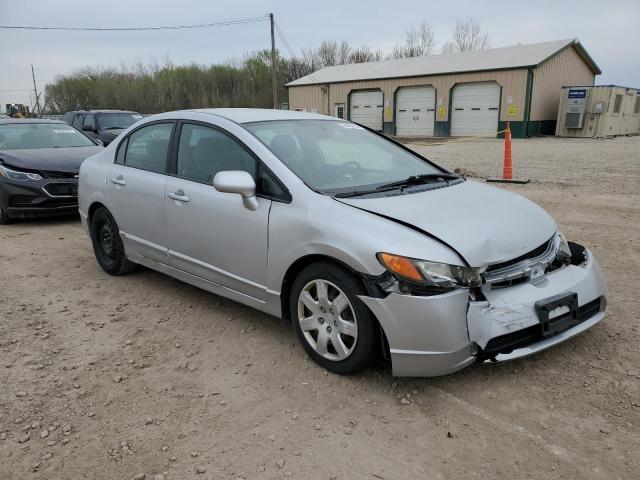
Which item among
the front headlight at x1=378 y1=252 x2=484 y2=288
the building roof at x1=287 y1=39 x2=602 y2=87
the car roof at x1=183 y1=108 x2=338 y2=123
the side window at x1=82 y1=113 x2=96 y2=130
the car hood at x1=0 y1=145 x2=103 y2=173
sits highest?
the building roof at x1=287 y1=39 x2=602 y2=87

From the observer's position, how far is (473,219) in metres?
3.11

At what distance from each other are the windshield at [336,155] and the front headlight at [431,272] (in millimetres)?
815

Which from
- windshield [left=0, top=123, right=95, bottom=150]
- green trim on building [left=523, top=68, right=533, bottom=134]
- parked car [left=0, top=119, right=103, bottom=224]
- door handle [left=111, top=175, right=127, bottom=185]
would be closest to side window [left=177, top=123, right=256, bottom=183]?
door handle [left=111, top=175, right=127, bottom=185]

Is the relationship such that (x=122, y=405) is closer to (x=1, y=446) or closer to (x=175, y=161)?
(x=1, y=446)

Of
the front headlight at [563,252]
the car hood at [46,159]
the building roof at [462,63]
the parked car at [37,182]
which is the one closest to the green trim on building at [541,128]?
the building roof at [462,63]

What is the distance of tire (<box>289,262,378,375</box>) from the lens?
2.96 m

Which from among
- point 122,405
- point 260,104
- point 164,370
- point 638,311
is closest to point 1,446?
point 122,405

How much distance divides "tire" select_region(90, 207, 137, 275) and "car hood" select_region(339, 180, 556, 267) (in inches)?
107

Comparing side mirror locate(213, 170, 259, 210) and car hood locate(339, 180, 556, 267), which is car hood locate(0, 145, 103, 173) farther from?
car hood locate(339, 180, 556, 267)

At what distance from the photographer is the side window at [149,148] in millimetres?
4402

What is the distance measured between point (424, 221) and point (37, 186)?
21.2 ft

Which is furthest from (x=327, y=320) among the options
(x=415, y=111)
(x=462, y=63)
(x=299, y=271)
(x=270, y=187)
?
(x=415, y=111)

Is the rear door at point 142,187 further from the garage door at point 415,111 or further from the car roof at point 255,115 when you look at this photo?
the garage door at point 415,111

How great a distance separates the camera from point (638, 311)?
3.96 meters
